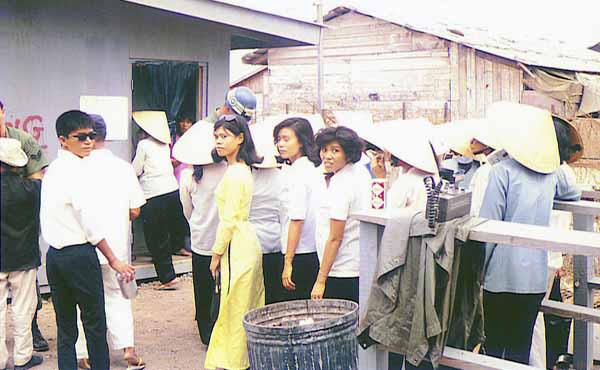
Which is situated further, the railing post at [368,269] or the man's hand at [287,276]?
the man's hand at [287,276]

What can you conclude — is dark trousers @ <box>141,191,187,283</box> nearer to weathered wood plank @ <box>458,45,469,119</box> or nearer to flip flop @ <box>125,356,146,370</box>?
flip flop @ <box>125,356,146,370</box>

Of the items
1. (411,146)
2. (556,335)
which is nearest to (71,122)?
(411,146)

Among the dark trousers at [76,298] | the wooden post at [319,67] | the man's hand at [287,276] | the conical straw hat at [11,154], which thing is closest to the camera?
the conical straw hat at [11,154]

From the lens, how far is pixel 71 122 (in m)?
4.32

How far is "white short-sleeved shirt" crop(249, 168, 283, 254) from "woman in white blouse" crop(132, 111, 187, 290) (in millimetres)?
2779

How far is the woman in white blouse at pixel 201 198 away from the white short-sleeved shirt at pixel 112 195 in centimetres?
69

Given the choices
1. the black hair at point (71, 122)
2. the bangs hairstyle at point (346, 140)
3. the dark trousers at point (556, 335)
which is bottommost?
the dark trousers at point (556, 335)

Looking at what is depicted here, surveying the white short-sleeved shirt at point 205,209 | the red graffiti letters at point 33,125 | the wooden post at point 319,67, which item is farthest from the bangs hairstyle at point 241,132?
the wooden post at point 319,67

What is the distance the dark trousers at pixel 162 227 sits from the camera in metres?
8.23

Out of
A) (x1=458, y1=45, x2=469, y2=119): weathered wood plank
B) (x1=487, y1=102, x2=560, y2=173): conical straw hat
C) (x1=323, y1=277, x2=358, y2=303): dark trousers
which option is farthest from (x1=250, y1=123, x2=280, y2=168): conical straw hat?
(x1=458, y1=45, x2=469, y2=119): weathered wood plank

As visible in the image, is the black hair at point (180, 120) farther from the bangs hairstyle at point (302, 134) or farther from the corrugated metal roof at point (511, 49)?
the corrugated metal roof at point (511, 49)

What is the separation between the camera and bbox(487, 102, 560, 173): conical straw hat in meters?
4.44

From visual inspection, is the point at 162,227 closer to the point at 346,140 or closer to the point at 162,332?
the point at 162,332

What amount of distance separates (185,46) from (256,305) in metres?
4.04
